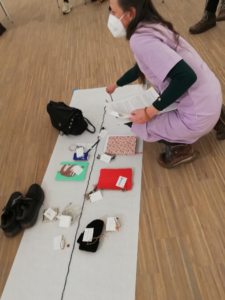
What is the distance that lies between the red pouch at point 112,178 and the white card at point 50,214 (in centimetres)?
32

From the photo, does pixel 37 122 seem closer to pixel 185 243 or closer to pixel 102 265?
pixel 102 265

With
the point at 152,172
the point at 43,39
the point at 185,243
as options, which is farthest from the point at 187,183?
the point at 43,39

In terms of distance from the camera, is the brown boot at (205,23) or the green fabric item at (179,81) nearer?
the green fabric item at (179,81)

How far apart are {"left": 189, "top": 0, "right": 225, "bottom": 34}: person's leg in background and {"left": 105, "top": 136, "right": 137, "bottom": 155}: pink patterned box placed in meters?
1.66

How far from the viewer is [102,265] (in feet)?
3.52

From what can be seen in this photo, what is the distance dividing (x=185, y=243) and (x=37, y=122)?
1.54 m

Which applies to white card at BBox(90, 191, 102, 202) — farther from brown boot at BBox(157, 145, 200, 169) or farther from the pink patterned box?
brown boot at BBox(157, 145, 200, 169)

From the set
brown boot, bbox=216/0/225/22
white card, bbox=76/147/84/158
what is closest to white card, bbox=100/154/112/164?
white card, bbox=76/147/84/158

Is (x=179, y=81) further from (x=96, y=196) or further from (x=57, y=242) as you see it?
(x=57, y=242)

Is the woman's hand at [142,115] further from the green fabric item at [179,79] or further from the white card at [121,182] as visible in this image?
the white card at [121,182]

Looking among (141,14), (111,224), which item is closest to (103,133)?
(111,224)

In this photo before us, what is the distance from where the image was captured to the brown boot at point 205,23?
2.27 meters

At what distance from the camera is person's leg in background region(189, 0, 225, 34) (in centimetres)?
222

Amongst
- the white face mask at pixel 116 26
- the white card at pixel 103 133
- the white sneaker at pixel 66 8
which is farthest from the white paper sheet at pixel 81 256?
the white sneaker at pixel 66 8
